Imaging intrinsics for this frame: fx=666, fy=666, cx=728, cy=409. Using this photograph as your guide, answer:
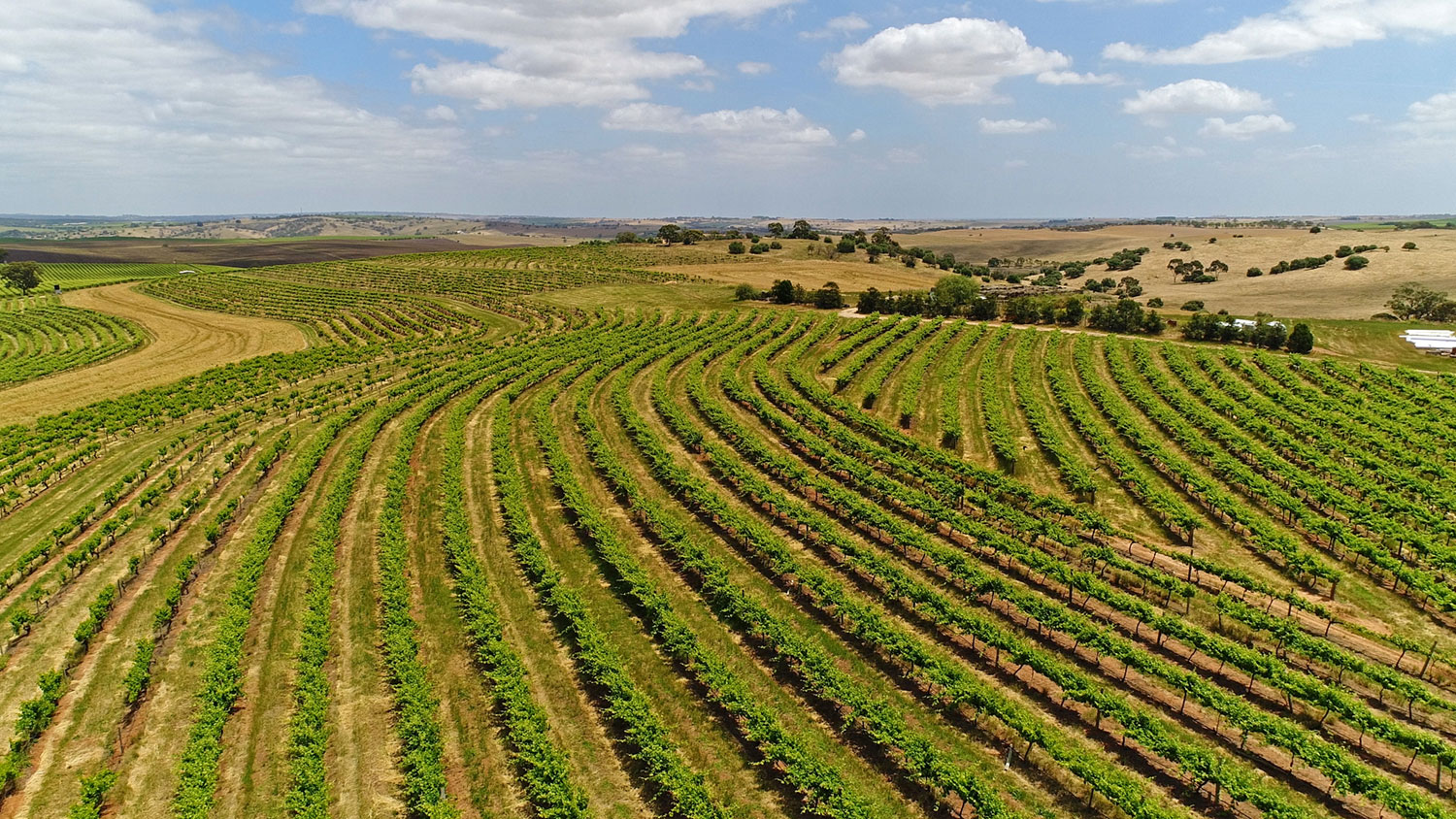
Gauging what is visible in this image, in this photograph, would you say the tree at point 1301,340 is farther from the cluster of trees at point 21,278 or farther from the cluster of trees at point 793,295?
the cluster of trees at point 21,278

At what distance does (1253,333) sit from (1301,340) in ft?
15.0

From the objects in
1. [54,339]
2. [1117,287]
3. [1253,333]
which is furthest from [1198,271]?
[54,339]

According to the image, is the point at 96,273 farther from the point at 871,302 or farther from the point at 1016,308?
the point at 1016,308

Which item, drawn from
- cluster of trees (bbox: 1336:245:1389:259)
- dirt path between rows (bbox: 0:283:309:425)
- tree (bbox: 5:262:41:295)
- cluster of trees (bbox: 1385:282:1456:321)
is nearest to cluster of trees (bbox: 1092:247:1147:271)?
cluster of trees (bbox: 1336:245:1389:259)

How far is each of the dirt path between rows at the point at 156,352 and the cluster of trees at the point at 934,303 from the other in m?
75.7

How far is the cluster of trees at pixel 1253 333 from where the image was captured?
6831 centimetres

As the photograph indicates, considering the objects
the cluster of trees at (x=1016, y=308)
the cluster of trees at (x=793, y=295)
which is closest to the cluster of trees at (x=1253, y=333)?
the cluster of trees at (x=1016, y=308)

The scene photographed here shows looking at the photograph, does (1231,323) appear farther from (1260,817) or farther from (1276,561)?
(1260,817)

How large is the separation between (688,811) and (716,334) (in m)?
66.6

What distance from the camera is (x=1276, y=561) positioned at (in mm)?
31203

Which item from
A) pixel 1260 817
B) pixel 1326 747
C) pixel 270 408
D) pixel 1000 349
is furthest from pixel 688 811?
pixel 1000 349

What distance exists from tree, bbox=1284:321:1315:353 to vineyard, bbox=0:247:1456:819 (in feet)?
41.2

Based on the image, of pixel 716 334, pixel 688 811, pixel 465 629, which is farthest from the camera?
pixel 716 334

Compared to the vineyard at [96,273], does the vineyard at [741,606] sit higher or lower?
lower
